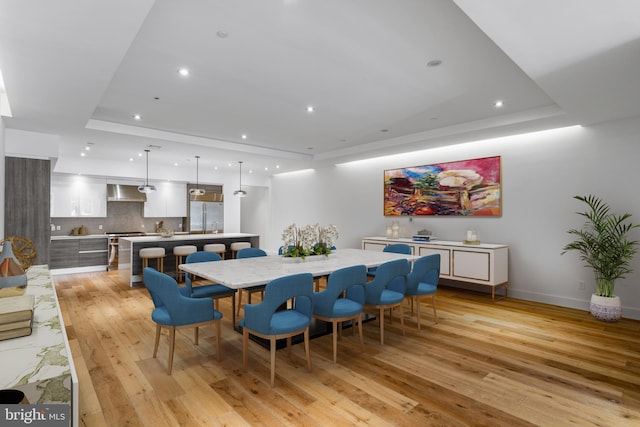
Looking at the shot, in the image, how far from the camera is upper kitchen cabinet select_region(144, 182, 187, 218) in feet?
30.6

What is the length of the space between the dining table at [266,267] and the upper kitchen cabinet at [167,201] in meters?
6.13

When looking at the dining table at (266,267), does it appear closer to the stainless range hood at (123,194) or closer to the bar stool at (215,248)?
the bar stool at (215,248)

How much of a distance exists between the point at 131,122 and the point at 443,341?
5372 mm

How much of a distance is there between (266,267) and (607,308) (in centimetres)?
449

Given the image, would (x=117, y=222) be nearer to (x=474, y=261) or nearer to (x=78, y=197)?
(x=78, y=197)

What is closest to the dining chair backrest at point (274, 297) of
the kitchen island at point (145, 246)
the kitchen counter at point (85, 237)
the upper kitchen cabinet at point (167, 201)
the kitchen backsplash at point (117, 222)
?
the kitchen island at point (145, 246)

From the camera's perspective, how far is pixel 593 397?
2707 mm

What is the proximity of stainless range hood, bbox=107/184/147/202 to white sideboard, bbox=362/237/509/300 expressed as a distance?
7128mm

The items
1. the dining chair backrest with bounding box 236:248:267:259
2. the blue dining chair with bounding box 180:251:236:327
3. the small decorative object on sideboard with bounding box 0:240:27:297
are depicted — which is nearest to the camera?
the small decorative object on sideboard with bounding box 0:240:27:297

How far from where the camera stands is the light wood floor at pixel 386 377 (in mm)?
2445

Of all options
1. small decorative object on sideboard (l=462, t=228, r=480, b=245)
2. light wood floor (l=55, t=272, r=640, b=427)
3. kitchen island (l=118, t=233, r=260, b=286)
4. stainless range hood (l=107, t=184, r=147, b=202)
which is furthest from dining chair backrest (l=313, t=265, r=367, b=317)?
stainless range hood (l=107, t=184, r=147, b=202)

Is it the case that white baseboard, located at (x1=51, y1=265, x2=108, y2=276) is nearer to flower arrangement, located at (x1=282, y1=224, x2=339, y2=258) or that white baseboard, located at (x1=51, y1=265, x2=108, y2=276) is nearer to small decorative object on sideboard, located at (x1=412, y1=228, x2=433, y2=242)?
flower arrangement, located at (x1=282, y1=224, x2=339, y2=258)

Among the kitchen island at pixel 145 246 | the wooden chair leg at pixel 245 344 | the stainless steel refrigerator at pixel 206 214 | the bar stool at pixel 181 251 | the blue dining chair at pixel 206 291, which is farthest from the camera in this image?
the stainless steel refrigerator at pixel 206 214

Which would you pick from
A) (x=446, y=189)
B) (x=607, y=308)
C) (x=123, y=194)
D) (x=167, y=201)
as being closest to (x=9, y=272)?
(x=607, y=308)
